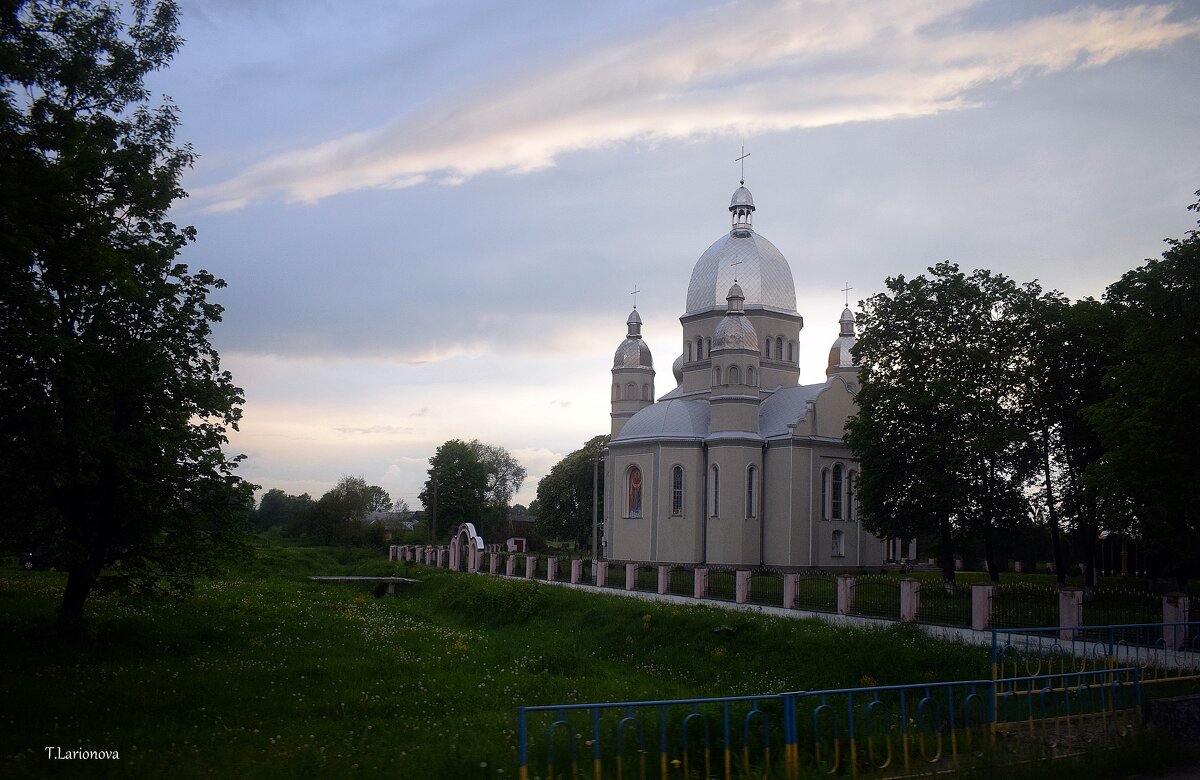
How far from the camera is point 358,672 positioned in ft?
49.4

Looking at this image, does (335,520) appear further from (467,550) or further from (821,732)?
(821,732)

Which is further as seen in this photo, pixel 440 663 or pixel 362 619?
pixel 362 619

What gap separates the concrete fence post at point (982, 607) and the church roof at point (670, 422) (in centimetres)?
2048

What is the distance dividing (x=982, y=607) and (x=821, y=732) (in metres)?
9.36

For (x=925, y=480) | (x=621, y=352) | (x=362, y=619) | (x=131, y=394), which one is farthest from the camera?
(x=621, y=352)

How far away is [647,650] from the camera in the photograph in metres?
19.0

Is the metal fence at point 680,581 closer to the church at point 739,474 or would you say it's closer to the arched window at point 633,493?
the church at point 739,474

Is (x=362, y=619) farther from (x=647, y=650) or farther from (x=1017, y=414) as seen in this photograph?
(x=1017, y=414)

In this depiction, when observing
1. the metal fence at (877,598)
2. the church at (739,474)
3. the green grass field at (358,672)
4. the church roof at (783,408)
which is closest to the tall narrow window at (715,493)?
the church at (739,474)

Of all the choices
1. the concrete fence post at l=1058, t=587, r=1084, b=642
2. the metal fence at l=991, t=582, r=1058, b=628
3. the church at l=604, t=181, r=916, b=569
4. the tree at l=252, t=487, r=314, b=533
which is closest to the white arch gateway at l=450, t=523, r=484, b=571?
the church at l=604, t=181, r=916, b=569

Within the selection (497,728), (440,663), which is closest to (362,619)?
(440,663)

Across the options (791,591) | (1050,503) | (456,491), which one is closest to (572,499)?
(456,491)

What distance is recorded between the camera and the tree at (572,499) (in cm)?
6456

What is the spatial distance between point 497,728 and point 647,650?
26.4ft
